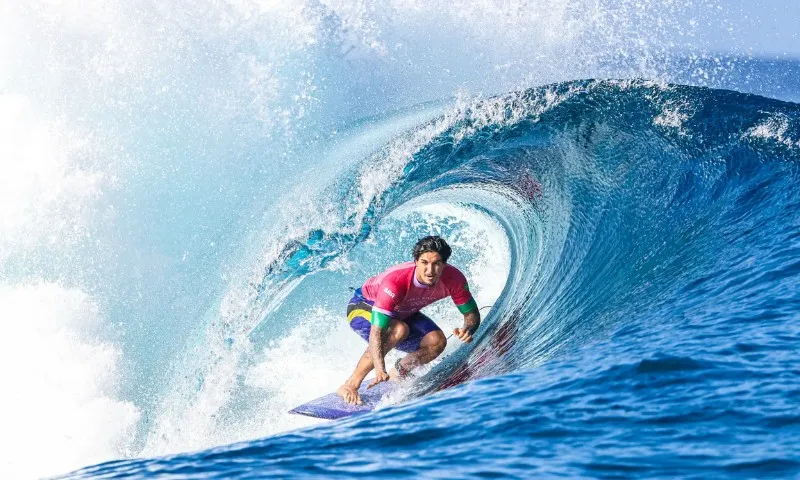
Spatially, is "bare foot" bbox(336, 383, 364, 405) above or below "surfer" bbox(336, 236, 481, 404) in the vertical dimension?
A: below

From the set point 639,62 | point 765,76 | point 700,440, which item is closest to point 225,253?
point 639,62

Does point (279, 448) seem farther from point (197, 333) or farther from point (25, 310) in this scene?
point (25, 310)

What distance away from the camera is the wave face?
2.58 metres

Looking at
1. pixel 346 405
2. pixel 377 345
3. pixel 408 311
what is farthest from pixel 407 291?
pixel 346 405

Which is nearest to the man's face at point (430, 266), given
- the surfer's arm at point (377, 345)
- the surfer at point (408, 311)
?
the surfer at point (408, 311)

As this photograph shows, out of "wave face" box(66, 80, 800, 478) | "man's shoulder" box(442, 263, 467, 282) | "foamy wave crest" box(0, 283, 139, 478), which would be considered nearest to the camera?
"wave face" box(66, 80, 800, 478)

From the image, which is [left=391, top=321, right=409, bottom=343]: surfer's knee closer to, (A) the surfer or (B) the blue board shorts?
(A) the surfer

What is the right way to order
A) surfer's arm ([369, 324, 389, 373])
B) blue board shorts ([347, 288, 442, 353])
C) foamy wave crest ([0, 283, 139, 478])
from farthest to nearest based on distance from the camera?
foamy wave crest ([0, 283, 139, 478]) → blue board shorts ([347, 288, 442, 353]) → surfer's arm ([369, 324, 389, 373])

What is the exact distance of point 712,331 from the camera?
3695mm

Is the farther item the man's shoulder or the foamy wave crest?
the foamy wave crest

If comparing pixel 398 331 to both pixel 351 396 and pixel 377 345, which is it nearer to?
pixel 377 345

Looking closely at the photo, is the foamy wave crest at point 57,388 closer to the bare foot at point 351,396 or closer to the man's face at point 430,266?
the bare foot at point 351,396

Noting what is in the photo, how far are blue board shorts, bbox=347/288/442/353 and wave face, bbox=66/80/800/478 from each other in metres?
0.34

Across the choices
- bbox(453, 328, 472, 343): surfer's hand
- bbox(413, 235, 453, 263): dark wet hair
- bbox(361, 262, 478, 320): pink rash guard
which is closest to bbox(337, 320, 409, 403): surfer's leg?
bbox(361, 262, 478, 320): pink rash guard
